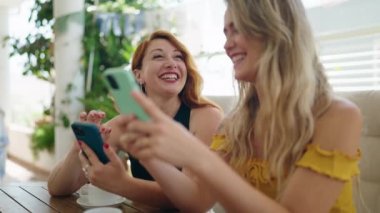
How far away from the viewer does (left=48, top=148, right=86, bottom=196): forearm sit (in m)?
1.53

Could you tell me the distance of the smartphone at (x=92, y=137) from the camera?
1122mm

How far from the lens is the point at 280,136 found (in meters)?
1.10

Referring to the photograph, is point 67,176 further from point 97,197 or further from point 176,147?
point 176,147

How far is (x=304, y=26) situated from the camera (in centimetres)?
110

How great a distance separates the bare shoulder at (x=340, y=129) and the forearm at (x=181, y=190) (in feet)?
1.35

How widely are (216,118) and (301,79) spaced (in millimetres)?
775

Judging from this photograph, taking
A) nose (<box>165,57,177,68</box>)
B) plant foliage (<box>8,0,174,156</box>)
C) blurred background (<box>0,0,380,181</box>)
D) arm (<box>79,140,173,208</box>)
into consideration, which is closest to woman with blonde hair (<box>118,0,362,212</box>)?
arm (<box>79,140,173,208</box>)

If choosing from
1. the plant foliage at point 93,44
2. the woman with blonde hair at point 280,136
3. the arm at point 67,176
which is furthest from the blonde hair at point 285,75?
the plant foliage at point 93,44

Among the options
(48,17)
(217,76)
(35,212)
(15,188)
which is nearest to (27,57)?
(48,17)

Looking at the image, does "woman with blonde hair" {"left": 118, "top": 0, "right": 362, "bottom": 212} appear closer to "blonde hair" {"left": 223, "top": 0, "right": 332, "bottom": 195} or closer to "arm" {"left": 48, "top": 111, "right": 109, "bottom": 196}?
"blonde hair" {"left": 223, "top": 0, "right": 332, "bottom": 195}

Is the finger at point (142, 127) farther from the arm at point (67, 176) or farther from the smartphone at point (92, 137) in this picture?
the arm at point (67, 176)

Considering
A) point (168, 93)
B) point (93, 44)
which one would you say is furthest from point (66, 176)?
point (93, 44)

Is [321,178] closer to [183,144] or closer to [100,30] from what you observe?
[183,144]

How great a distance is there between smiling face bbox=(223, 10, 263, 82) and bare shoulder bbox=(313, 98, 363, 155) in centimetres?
23
